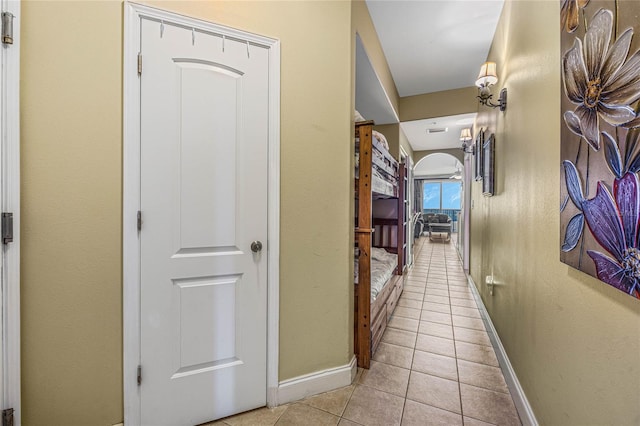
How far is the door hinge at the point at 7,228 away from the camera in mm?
1083

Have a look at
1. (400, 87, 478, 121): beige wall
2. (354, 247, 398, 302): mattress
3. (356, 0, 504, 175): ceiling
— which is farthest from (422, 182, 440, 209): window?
(354, 247, 398, 302): mattress

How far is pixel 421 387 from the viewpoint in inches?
71.2

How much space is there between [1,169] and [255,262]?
1.11m

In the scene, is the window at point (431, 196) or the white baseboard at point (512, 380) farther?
the window at point (431, 196)

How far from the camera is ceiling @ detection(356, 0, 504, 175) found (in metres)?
2.38

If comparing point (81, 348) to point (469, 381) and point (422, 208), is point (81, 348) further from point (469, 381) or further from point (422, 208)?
point (422, 208)

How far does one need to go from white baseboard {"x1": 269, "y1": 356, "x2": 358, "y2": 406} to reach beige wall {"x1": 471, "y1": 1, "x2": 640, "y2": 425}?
1.02 metres

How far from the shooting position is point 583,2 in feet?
3.08

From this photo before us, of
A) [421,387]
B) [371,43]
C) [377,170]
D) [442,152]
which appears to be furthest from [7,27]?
[442,152]

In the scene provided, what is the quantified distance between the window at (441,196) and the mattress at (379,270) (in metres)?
10.7

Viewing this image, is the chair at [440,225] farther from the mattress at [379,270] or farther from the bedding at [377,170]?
the bedding at [377,170]

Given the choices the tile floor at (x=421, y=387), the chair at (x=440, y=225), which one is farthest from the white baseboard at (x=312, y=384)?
the chair at (x=440, y=225)

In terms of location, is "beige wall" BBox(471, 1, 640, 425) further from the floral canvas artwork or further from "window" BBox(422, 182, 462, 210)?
"window" BBox(422, 182, 462, 210)

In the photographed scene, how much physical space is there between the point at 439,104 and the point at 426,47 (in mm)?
1304
